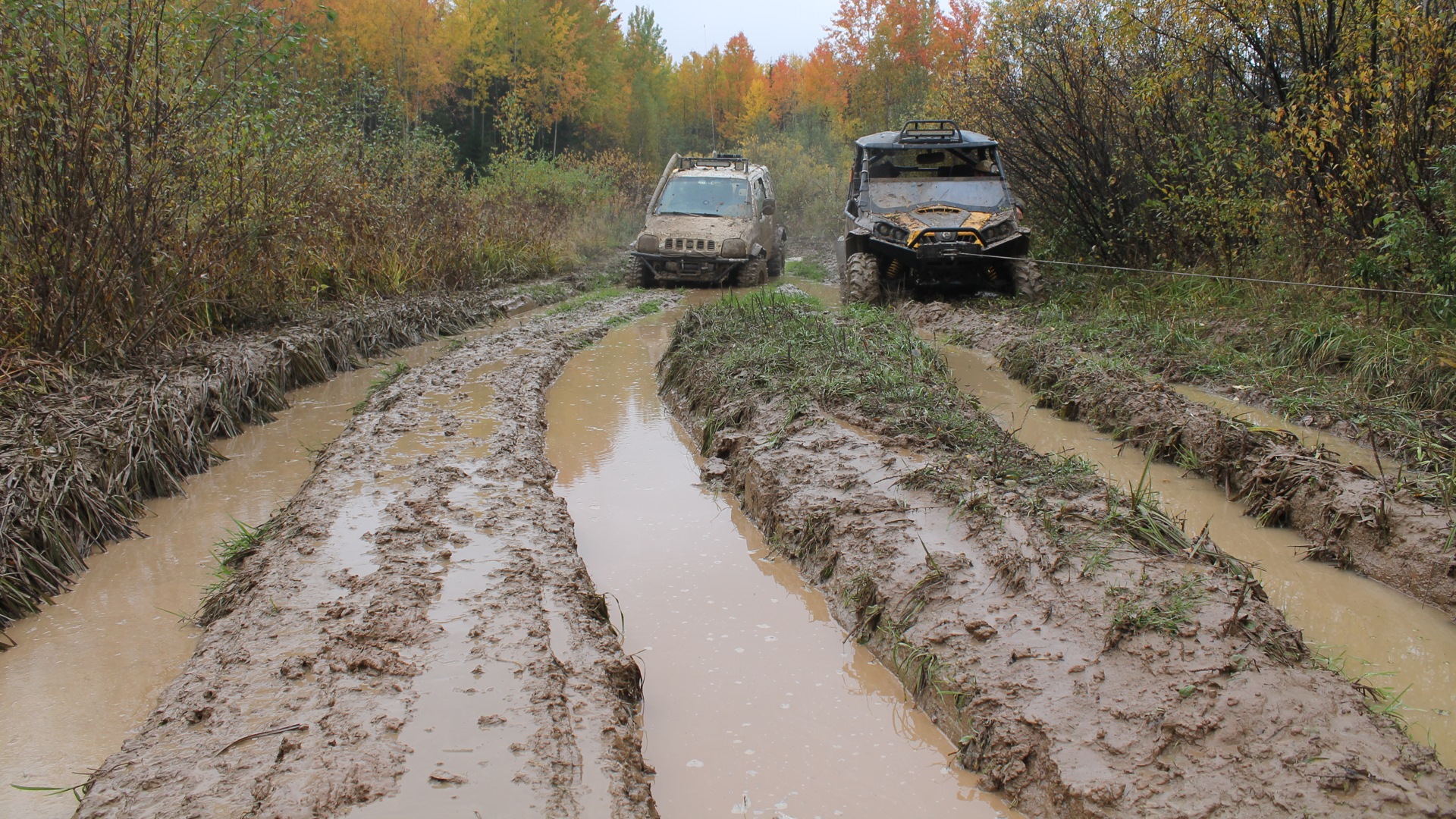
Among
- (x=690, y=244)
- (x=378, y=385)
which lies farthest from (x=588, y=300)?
(x=378, y=385)

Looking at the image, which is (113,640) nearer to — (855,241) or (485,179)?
(855,241)

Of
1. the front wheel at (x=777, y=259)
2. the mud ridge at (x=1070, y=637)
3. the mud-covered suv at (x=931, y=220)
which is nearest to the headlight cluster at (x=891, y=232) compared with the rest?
the mud-covered suv at (x=931, y=220)

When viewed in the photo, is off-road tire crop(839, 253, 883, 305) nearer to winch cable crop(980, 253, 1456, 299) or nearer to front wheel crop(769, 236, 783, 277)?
winch cable crop(980, 253, 1456, 299)

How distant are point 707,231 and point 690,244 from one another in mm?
333

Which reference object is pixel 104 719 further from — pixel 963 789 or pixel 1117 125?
pixel 1117 125

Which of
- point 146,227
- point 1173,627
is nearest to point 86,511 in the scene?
point 146,227

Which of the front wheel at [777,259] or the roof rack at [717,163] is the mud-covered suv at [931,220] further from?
the roof rack at [717,163]

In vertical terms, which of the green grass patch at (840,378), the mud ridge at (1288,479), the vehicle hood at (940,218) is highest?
the vehicle hood at (940,218)

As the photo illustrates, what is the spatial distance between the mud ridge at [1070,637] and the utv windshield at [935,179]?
22.3ft

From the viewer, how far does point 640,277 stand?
14.5m

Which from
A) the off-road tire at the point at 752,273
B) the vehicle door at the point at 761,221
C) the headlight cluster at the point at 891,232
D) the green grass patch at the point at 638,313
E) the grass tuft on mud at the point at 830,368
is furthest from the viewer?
the vehicle door at the point at 761,221

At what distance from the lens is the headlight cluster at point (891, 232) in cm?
1080

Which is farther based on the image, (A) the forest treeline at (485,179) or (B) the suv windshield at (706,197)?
(B) the suv windshield at (706,197)

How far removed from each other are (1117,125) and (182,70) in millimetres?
9583
